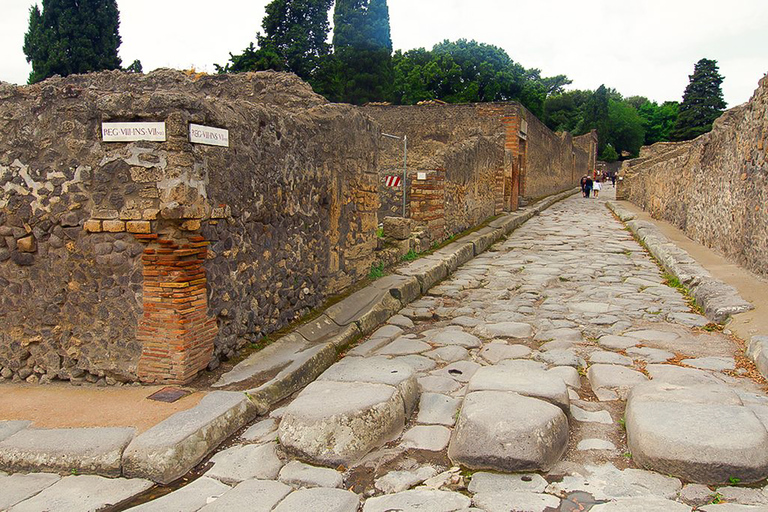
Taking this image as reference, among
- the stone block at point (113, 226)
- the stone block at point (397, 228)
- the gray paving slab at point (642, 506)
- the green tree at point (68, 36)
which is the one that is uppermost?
the green tree at point (68, 36)

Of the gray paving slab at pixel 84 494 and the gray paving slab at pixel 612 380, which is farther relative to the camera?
the gray paving slab at pixel 612 380

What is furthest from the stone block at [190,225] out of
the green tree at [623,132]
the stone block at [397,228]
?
the green tree at [623,132]

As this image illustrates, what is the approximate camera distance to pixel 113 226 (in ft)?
11.2

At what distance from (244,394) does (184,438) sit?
2.00 ft

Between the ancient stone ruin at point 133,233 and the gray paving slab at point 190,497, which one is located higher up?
the ancient stone ruin at point 133,233

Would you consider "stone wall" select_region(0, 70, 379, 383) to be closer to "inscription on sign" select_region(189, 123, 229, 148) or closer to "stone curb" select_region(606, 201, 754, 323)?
"inscription on sign" select_region(189, 123, 229, 148)

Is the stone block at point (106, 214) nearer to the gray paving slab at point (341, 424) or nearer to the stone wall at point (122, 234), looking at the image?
the stone wall at point (122, 234)

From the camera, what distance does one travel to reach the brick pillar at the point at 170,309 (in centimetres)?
340

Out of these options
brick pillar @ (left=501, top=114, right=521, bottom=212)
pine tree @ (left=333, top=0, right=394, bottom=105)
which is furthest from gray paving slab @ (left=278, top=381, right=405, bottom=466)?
pine tree @ (left=333, top=0, right=394, bottom=105)

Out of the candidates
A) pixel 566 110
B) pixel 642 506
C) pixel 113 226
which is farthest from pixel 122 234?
pixel 566 110

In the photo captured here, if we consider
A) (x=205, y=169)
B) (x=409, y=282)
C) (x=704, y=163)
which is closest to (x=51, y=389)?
(x=205, y=169)

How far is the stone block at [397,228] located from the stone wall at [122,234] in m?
3.81

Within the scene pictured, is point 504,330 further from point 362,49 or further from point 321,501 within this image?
point 362,49

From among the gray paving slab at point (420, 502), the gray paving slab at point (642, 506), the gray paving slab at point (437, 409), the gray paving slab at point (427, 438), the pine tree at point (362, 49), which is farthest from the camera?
the pine tree at point (362, 49)
